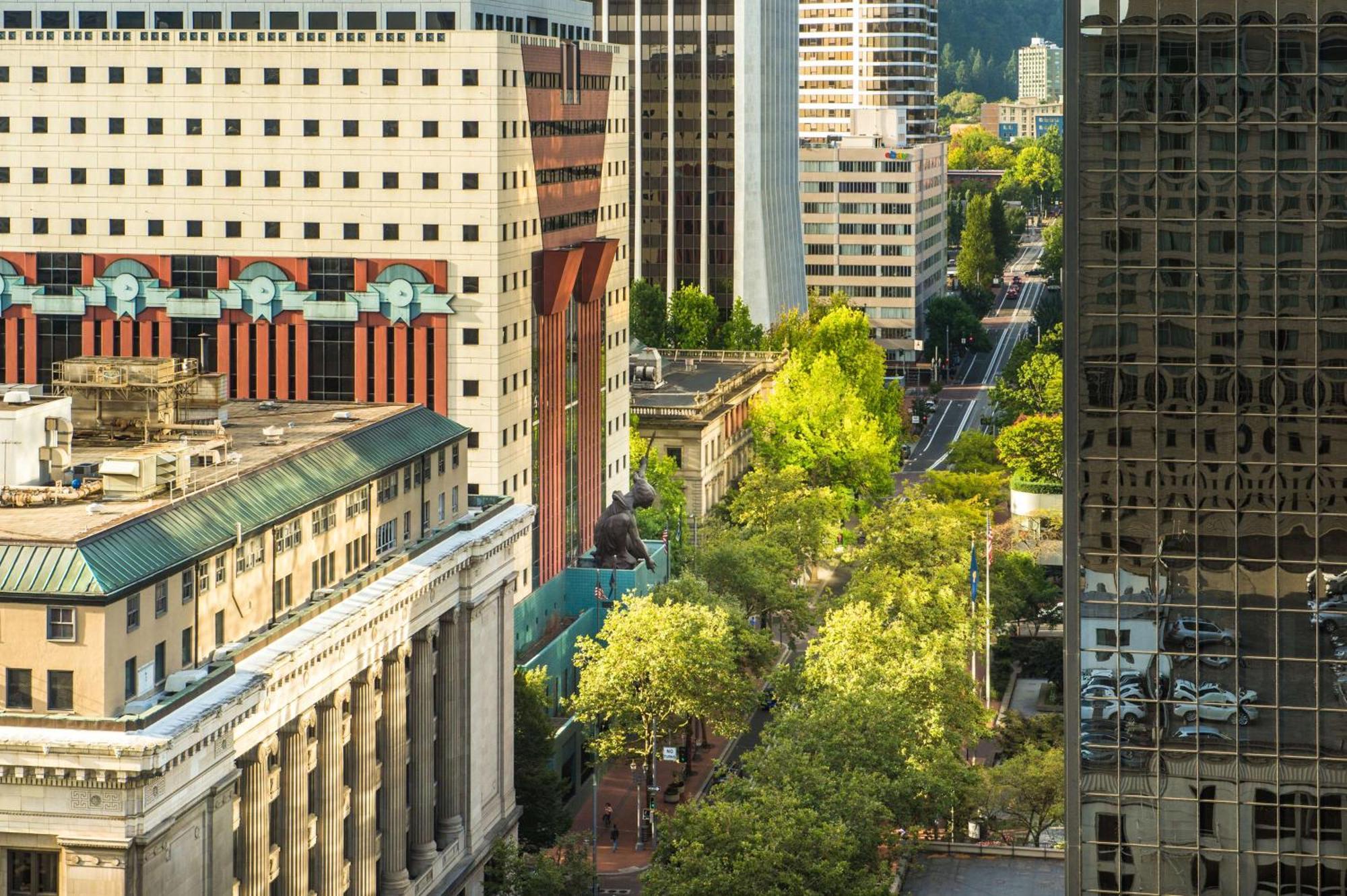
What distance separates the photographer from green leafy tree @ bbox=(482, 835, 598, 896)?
136500 mm

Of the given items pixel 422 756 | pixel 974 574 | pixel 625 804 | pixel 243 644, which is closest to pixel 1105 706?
pixel 243 644

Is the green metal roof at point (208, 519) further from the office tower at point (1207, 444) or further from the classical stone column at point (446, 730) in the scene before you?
the office tower at point (1207, 444)

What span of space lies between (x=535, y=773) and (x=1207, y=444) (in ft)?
197

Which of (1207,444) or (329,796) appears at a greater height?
(1207,444)

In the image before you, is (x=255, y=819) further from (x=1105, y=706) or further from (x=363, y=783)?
(x=1105, y=706)

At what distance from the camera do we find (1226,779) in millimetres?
111125

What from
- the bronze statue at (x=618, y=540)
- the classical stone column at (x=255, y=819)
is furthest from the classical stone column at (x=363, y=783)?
the bronze statue at (x=618, y=540)

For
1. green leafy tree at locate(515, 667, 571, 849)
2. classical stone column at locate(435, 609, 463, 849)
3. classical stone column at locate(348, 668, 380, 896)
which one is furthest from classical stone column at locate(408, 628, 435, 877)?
green leafy tree at locate(515, 667, 571, 849)

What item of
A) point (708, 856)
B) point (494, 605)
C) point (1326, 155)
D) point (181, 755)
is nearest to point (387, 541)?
point (494, 605)

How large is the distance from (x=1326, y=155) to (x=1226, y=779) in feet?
88.5

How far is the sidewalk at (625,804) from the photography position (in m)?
158

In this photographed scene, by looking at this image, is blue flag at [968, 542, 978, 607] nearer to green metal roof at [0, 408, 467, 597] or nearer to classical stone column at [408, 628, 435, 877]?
green metal roof at [0, 408, 467, 597]

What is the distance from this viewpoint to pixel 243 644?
115062mm

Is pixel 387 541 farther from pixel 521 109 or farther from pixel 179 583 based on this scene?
pixel 521 109
